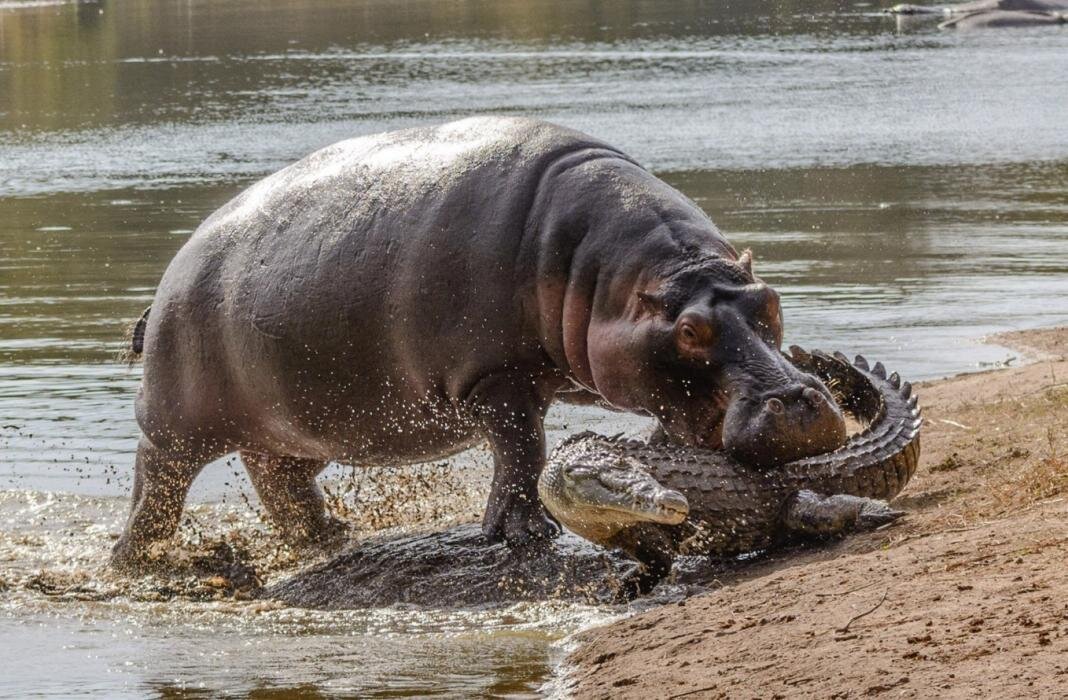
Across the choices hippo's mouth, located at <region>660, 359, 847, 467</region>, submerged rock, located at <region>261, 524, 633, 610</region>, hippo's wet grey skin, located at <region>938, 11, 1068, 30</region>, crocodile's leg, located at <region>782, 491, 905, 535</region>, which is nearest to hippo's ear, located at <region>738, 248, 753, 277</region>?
hippo's mouth, located at <region>660, 359, 847, 467</region>

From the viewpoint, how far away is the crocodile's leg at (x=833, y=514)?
5.77 meters

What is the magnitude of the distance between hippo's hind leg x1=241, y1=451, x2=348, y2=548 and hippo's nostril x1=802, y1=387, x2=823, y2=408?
2802 mm

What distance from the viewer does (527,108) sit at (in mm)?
28719

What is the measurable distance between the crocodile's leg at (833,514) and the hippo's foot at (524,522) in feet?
3.00

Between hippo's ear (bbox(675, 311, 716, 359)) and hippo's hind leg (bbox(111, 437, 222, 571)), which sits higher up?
hippo's ear (bbox(675, 311, 716, 359))

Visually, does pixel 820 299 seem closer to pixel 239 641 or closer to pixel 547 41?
pixel 239 641

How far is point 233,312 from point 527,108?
22172mm

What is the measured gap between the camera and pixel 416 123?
2628cm

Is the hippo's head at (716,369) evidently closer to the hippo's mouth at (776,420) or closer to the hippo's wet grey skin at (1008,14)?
the hippo's mouth at (776,420)

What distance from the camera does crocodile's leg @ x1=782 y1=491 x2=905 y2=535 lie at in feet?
18.9

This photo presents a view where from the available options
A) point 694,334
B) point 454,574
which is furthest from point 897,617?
point 454,574

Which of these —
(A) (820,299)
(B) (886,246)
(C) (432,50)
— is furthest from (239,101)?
(A) (820,299)

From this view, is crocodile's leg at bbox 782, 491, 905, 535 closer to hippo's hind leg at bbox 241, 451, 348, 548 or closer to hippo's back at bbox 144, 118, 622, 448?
hippo's back at bbox 144, 118, 622, 448

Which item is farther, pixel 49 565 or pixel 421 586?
pixel 49 565
